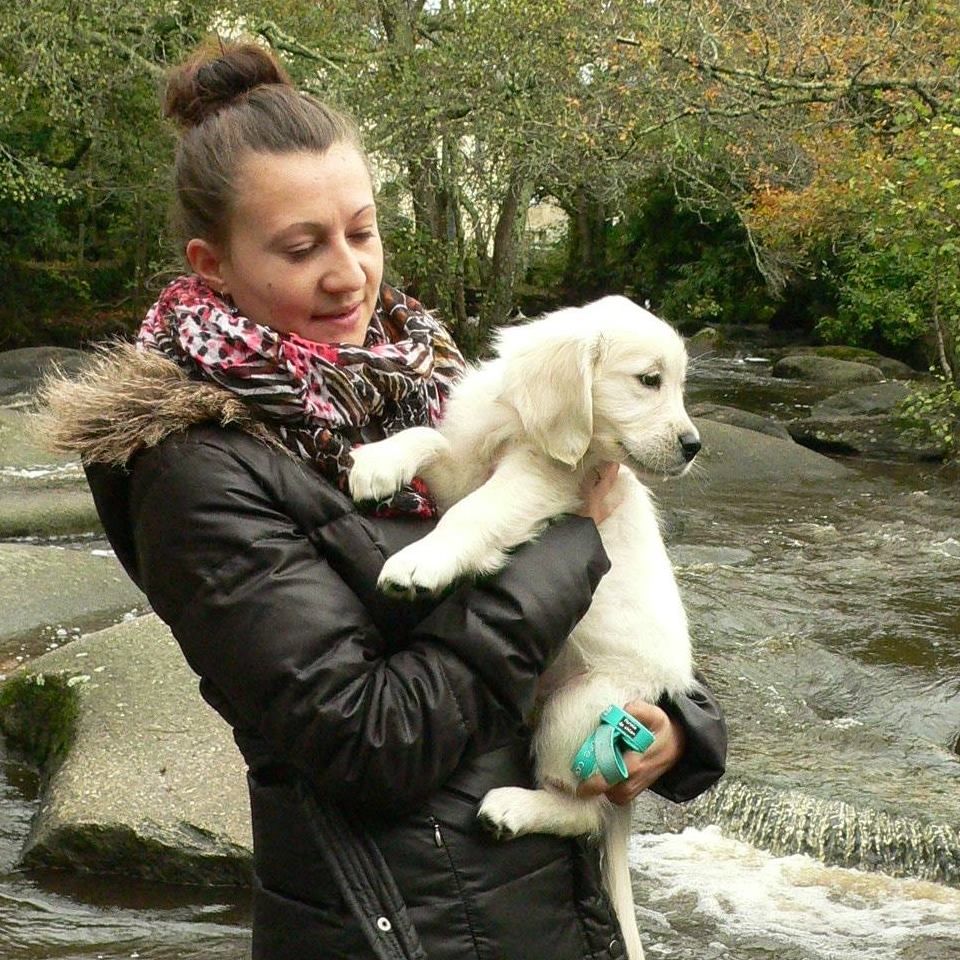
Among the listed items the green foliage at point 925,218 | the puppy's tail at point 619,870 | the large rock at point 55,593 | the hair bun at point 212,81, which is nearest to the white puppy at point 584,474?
the puppy's tail at point 619,870

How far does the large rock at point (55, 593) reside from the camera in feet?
28.1

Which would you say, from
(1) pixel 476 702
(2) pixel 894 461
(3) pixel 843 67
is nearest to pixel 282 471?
(1) pixel 476 702

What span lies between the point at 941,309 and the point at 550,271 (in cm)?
2044

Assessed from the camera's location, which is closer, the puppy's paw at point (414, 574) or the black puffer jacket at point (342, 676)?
the black puffer jacket at point (342, 676)

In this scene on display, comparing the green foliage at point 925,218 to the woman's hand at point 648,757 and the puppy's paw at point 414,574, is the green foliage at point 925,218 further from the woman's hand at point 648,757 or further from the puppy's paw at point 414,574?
the puppy's paw at point 414,574

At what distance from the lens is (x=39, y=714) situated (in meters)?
6.84

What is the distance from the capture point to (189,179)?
2447 millimetres

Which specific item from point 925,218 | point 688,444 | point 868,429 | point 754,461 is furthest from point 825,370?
point 688,444

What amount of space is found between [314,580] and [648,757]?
0.79m

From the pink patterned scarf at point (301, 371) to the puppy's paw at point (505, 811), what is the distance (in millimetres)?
544

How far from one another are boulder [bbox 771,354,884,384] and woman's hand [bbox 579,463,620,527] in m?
20.1

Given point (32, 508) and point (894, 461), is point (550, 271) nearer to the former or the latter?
point (894, 461)

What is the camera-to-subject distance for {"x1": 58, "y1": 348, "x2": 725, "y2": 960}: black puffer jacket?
2061 millimetres

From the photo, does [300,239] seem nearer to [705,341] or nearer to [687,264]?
[705,341]
